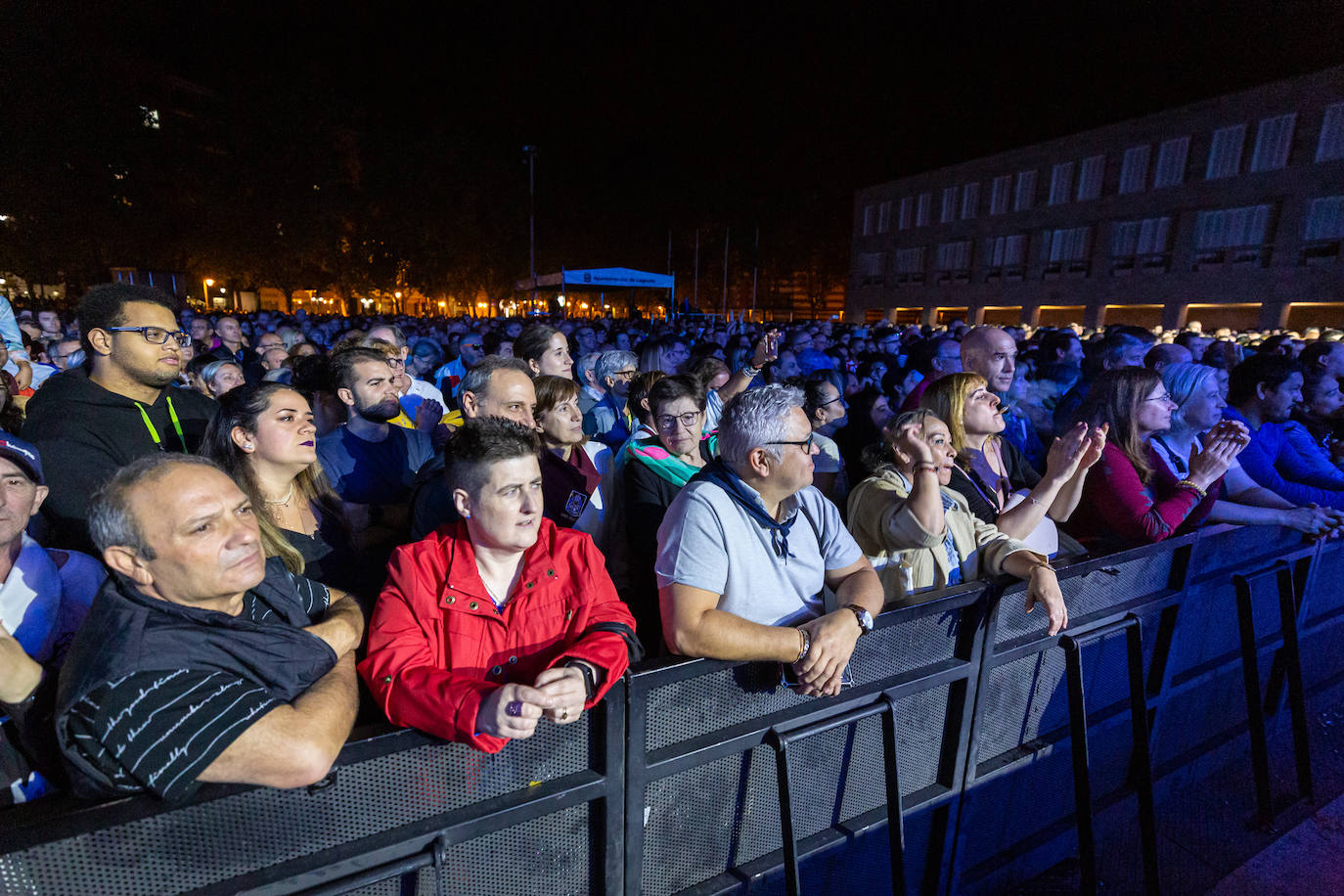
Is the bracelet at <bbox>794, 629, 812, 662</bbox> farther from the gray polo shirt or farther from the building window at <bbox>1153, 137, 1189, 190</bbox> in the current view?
the building window at <bbox>1153, 137, 1189, 190</bbox>

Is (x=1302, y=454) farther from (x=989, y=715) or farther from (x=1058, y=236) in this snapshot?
(x=1058, y=236)

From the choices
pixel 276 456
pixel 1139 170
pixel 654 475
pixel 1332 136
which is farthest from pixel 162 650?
pixel 1139 170

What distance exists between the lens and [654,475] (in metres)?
3.13

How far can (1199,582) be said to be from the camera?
10.0 feet

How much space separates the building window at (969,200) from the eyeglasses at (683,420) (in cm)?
4655

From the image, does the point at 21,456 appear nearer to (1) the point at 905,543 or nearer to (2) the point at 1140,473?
(1) the point at 905,543

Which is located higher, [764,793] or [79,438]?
[79,438]

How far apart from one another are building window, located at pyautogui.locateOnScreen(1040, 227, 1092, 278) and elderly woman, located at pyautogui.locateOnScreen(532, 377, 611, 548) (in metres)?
41.4

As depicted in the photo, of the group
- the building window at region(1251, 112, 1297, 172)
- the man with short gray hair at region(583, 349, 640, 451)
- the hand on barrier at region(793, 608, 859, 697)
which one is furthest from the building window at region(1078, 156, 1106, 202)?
the hand on barrier at region(793, 608, 859, 697)

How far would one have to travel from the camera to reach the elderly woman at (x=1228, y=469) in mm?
3354

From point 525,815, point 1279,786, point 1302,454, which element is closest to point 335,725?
point 525,815

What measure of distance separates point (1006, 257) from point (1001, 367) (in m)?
41.8

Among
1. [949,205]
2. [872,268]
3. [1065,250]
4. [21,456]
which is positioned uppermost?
[949,205]

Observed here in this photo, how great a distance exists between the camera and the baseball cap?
1904 mm
